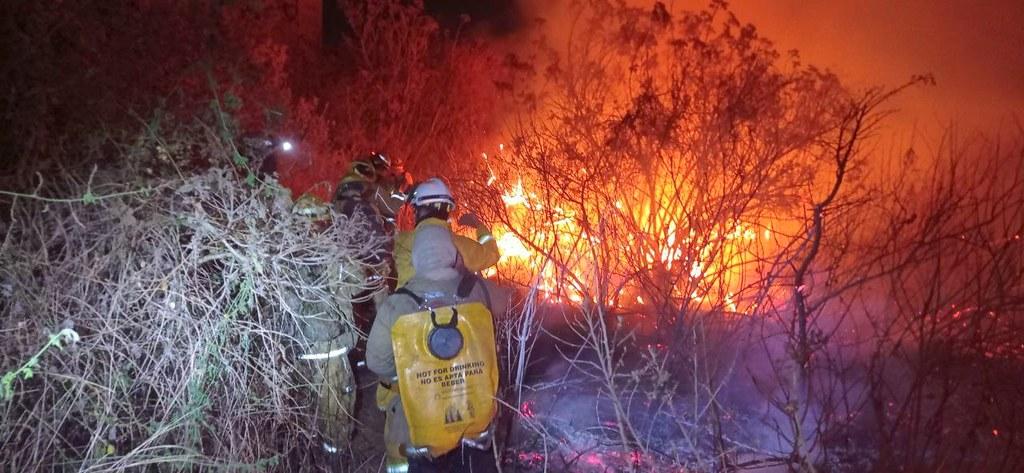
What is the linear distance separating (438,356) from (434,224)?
0.61 meters

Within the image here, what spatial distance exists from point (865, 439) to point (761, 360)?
3.71ft

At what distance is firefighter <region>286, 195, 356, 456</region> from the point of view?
3.28 m

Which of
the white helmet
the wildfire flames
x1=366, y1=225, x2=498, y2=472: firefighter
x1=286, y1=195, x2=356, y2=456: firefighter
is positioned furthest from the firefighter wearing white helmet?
the wildfire flames

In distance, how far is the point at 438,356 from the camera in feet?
10.2

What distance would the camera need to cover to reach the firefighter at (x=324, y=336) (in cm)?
328

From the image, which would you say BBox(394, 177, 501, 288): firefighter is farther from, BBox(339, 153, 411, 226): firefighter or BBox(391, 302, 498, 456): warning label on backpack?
BBox(339, 153, 411, 226): firefighter

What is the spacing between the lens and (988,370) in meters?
4.43

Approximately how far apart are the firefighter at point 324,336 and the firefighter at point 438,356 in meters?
0.29

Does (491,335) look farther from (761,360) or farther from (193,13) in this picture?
(761,360)

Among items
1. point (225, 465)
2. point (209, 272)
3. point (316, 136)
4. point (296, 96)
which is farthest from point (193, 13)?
point (296, 96)

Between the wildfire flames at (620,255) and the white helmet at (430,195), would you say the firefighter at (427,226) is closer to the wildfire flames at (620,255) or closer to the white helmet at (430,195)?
the white helmet at (430,195)

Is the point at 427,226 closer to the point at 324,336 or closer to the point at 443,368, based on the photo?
the point at 443,368

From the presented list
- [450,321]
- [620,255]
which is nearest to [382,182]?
[620,255]

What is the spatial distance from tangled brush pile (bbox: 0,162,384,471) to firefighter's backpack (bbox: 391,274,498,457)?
0.39 meters
